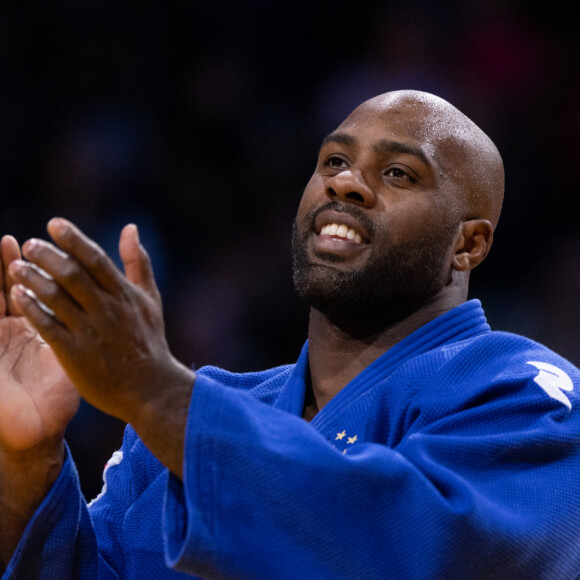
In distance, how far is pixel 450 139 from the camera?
2568mm

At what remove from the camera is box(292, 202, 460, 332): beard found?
7.68 ft

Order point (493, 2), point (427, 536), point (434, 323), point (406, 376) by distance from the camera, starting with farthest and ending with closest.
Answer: point (493, 2)
point (434, 323)
point (406, 376)
point (427, 536)

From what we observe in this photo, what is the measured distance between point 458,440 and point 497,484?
117 mm

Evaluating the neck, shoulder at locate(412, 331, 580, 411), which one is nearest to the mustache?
the neck

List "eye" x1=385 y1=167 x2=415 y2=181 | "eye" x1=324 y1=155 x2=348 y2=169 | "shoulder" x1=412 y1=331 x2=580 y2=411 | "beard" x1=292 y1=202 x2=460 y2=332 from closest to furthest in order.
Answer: "shoulder" x1=412 y1=331 x2=580 y2=411 < "beard" x1=292 y1=202 x2=460 y2=332 < "eye" x1=385 y1=167 x2=415 y2=181 < "eye" x1=324 y1=155 x2=348 y2=169

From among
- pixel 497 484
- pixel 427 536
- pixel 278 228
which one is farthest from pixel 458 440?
pixel 278 228

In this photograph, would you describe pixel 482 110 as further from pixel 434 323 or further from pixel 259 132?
pixel 434 323

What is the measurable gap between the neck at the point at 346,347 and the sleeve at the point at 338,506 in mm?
645

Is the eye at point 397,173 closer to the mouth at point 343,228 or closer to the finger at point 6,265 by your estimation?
the mouth at point 343,228

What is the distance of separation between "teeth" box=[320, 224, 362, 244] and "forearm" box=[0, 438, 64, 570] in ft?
2.93

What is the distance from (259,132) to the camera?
17.7ft

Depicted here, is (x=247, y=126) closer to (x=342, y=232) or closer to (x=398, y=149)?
(x=398, y=149)

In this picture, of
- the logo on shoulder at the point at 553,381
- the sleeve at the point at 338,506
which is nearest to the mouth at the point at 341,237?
the logo on shoulder at the point at 553,381

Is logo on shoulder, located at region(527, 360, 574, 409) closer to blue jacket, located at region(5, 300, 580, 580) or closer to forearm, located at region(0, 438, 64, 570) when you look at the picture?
blue jacket, located at region(5, 300, 580, 580)
